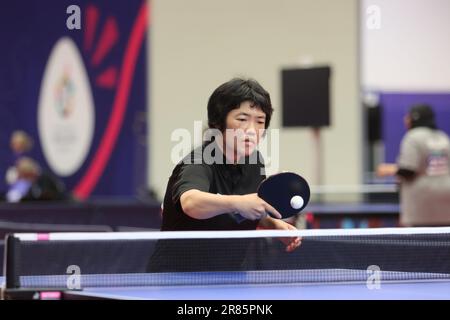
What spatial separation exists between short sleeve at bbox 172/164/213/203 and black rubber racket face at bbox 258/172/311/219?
0.86ft

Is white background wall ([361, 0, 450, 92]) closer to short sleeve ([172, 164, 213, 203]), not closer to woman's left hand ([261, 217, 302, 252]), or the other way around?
woman's left hand ([261, 217, 302, 252])

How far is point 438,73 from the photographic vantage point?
11.2 meters

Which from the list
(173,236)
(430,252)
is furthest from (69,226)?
(173,236)

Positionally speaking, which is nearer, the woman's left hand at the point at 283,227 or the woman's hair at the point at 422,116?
the woman's left hand at the point at 283,227

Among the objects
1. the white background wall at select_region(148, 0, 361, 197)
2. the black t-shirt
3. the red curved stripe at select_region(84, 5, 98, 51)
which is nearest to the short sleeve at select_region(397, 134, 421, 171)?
the white background wall at select_region(148, 0, 361, 197)

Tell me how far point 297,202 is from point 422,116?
17.5 feet

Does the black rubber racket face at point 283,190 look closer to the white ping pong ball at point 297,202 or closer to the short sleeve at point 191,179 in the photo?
the white ping pong ball at point 297,202

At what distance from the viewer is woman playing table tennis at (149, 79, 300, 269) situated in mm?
3443

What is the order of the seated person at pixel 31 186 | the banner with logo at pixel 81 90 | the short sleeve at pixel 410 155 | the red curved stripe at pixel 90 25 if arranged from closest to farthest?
the short sleeve at pixel 410 155
the seated person at pixel 31 186
the banner with logo at pixel 81 90
the red curved stripe at pixel 90 25

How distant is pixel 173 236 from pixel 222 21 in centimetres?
939

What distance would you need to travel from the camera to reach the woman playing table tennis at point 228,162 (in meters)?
3.44

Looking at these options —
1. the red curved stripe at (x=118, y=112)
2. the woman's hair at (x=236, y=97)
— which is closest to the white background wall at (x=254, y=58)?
the red curved stripe at (x=118, y=112)

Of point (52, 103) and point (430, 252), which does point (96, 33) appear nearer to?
point (52, 103)

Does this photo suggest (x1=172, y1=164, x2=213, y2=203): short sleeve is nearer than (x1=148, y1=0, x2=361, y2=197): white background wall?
Yes
